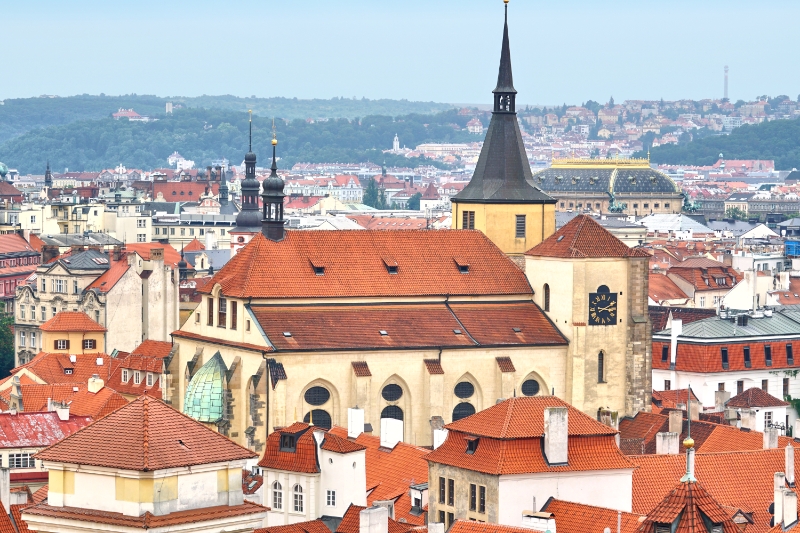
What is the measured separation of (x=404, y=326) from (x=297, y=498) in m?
26.8

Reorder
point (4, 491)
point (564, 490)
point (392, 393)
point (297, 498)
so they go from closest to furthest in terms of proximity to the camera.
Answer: point (4, 491), point (564, 490), point (297, 498), point (392, 393)

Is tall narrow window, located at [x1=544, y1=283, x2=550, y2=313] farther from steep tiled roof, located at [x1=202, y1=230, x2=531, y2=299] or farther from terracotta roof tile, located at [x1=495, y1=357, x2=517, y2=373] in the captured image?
terracotta roof tile, located at [x1=495, y1=357, x2=517, y2=373]

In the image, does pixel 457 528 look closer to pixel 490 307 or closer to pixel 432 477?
pixel 432 477

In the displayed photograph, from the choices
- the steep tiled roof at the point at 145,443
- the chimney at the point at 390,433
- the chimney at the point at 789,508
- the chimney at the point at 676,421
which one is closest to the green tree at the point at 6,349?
the chimney at the point at 676,421

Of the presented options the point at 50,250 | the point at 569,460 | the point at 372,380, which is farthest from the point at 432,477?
the point at 50,250

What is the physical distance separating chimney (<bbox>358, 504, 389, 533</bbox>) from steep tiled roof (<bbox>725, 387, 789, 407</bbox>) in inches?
1751

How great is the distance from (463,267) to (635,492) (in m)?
30.9

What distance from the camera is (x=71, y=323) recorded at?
12425cm

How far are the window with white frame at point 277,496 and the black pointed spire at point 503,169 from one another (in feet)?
115

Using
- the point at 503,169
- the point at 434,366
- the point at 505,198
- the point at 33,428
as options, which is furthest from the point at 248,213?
the point at 33,428

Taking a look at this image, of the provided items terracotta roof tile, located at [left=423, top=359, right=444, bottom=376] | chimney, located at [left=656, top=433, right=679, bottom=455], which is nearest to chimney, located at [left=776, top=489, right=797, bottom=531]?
chimney, located at [left=656, top=433, right=679, bottom=455]

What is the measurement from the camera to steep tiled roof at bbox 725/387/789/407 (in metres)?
99.8

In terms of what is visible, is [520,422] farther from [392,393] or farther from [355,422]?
[392,393]

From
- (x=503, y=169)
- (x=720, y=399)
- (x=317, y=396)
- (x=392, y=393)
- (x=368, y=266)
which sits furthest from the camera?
(x=720, y=399)
